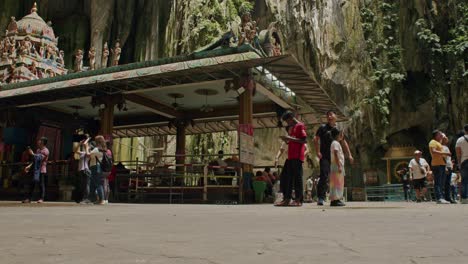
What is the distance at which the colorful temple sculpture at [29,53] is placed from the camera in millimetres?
20312

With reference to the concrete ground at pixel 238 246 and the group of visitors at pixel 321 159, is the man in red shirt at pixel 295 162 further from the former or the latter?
the concrete ground at pixel 238 246

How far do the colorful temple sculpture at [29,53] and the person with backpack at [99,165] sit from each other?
11737mm

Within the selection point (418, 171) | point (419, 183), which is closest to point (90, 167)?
point (418, 171)

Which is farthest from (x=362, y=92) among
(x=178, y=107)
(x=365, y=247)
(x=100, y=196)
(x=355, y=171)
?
(x=365, y=247)

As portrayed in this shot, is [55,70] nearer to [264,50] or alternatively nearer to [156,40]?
[156,40]

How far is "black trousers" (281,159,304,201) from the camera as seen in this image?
770 cm

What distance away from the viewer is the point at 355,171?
81.3 ft

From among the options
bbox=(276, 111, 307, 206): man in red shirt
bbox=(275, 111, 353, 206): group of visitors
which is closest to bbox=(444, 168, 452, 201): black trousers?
bbox=(275, 111, 353, 206): group of visitors

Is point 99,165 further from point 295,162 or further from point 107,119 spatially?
point 107,119

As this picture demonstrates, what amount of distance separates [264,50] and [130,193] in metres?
5.87

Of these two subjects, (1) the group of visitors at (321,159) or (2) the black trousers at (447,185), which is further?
(2) the black trousers at (447,185)

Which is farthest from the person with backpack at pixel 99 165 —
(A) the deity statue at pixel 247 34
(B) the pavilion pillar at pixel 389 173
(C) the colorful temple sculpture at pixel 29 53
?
(B) the pavilion pillar at pixel 389 173

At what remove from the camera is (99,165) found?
10.2m

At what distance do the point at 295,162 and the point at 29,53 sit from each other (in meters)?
17.5
